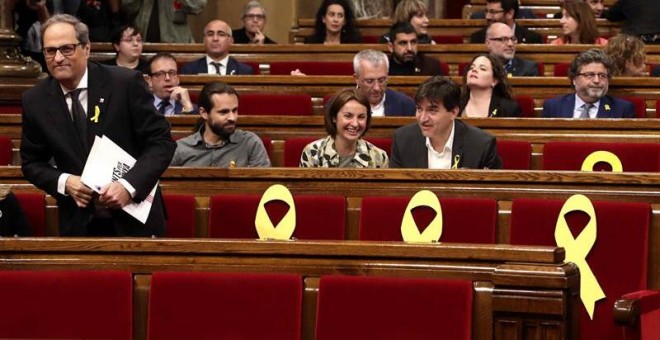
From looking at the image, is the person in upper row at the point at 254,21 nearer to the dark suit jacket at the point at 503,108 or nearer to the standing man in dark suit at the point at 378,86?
the standing man in dark suit at the point at 378,86

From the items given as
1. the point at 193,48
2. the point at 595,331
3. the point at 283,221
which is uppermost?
the point at 193,48

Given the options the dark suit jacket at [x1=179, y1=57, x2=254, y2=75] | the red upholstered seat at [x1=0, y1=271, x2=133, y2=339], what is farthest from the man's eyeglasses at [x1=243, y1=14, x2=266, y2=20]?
the red upholstered seat at [x1=0, y1=271, x2=133, y2=339]

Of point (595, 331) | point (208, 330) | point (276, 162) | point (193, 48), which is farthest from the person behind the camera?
point (193, 48)

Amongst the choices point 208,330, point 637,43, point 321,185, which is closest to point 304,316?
point 208,330

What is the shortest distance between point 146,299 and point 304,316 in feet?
1.31

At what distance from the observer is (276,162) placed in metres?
5.87

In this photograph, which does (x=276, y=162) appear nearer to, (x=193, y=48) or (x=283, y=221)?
(x=283, y=221)

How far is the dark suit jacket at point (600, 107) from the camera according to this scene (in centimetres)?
→ 649

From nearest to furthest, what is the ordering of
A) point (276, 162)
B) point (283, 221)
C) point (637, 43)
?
point (283, 221), point (276, 162), point (637, 43)

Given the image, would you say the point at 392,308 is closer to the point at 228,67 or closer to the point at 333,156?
the point at 333,156

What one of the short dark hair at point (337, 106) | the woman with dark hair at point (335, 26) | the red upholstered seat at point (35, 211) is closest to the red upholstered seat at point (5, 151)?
the red upholstered seat at point (35, 211)

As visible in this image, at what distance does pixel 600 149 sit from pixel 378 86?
153cm

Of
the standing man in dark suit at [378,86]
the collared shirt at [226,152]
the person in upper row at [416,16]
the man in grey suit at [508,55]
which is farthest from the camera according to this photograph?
the person in upper row at [416,16]

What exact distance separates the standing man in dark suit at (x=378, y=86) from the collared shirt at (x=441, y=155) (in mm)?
1247
